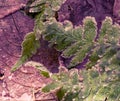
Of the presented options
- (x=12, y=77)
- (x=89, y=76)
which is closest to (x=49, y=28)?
(x=89, y=76)

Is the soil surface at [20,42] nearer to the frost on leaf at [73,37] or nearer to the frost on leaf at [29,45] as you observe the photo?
the frost on leaf at [29,45]

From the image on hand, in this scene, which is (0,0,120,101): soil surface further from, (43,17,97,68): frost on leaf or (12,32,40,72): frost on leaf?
(43,17,97,68): frost on leaf

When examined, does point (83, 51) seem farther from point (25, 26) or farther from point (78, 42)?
point (25, 26)

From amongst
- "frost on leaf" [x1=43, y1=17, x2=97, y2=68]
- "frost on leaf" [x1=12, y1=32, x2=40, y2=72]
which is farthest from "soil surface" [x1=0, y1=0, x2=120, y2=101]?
"frost on leaf" [x1=43, y1=17, x2=97, y2=68]

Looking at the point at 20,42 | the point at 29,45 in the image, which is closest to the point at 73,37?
the point at 29,45

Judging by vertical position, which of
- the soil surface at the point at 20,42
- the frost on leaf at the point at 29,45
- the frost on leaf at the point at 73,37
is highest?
the soil surface at the point at 20,42

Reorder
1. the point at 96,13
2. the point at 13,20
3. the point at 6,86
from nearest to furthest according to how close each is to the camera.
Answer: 1. the point at 6,86
2. the point at 13,20
3. the point at 96,13

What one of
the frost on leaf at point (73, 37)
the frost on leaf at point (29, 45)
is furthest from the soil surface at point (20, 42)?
the frost on leaf at point (73, 37)

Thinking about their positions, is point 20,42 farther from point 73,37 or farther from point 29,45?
point 73,37
